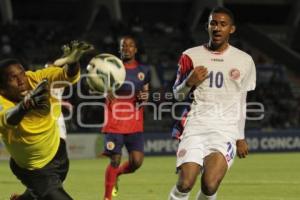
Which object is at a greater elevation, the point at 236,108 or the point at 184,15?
the point at 236,108

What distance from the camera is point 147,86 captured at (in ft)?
40.2

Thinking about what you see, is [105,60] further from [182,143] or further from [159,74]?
[159,74]

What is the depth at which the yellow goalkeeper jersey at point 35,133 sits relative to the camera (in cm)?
747

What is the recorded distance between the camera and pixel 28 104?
266 inches

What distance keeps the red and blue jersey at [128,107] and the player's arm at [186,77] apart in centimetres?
343

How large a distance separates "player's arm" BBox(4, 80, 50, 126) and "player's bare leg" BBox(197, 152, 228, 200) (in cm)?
199

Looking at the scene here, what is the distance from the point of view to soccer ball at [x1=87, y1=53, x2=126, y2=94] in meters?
7.36

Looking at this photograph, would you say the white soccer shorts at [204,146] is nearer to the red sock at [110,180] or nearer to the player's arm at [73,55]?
the player's arm at [73,55]

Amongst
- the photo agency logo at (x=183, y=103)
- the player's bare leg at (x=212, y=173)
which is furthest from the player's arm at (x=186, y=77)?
the player's bare leg at (x=212, y=173)

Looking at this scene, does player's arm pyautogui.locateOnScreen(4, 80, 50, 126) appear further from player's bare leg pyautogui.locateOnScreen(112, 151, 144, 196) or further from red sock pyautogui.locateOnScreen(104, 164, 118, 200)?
player's bare leg pyautogui.locateOnScreen(112, 151, 144, 196)

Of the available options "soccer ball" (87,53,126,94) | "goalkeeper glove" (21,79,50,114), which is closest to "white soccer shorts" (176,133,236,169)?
"soccer ball" (87,53,126,94)

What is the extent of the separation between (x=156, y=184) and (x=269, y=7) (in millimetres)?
31778

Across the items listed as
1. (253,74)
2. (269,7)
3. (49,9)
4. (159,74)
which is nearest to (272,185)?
(253,74)

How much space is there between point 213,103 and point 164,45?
28.8m
